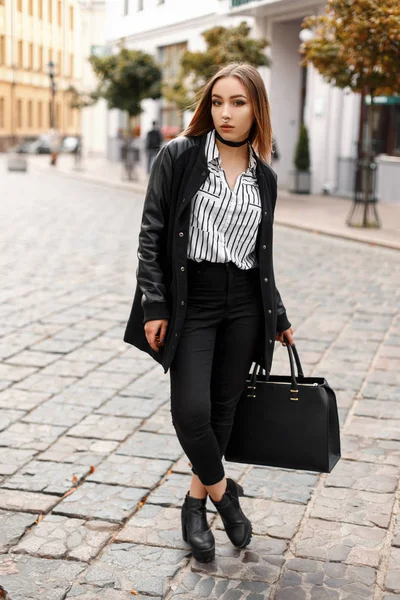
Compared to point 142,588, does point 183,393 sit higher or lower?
higher

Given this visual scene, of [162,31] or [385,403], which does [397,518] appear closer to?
[385,403]

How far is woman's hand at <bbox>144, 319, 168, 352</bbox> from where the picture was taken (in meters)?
3.20

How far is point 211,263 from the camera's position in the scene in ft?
10.7

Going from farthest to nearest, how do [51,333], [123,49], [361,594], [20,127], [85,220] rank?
[20,127] → [123,49] → [85,220] → [51,333] → [361,594]

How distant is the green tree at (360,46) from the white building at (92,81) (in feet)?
114

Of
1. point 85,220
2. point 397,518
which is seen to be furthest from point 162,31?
point 397,518

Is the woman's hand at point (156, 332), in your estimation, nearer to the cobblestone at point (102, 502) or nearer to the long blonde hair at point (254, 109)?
the long blonde hair at point (254, 109)

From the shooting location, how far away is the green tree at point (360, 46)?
42.5ft

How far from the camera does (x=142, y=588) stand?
3207 mm

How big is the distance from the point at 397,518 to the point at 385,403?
1.74 metres

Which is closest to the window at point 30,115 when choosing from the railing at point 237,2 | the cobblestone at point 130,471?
the railing at point 237,2

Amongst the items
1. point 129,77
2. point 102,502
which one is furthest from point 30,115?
point 102,502

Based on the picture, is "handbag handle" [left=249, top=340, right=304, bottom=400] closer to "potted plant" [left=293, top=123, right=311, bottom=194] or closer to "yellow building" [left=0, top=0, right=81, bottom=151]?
"yellow building" [left=0, top=0, right=81, bottom=151]

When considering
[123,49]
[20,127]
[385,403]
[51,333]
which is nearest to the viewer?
[385,403]
